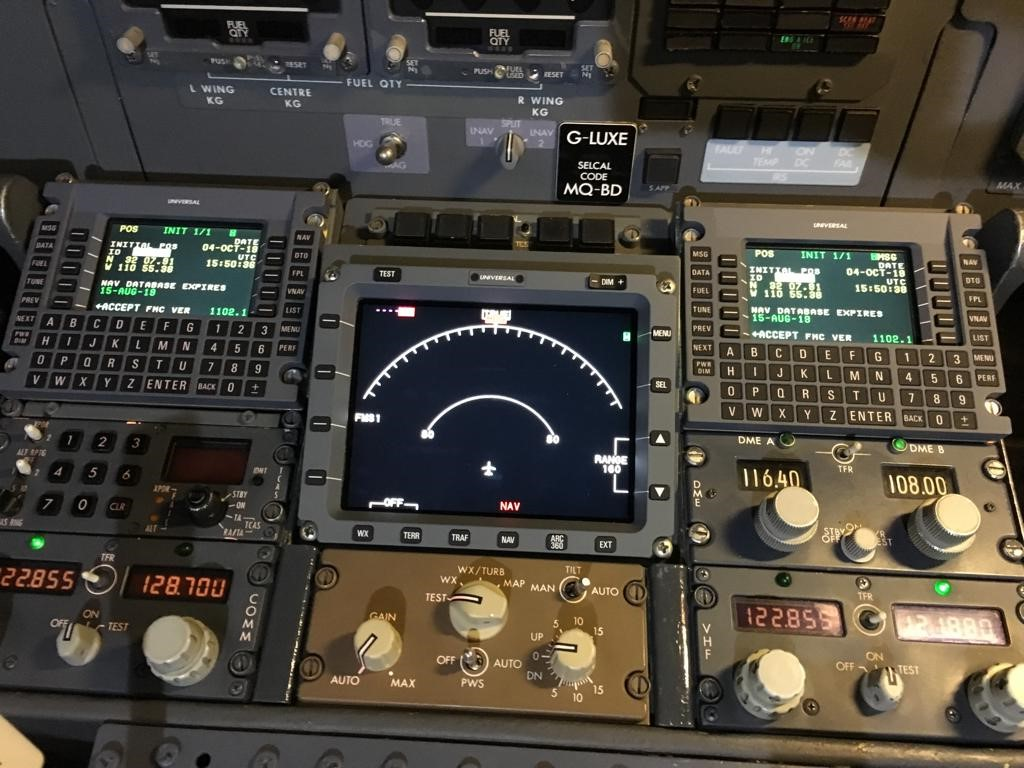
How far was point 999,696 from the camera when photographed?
1.59m

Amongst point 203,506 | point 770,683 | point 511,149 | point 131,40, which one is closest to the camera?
point 770,683

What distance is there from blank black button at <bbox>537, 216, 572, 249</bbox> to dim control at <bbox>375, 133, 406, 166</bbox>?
0.40 metres

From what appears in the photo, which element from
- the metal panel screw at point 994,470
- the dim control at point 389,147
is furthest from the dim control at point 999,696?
the dim control at point 389,147

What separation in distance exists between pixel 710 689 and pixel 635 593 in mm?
239

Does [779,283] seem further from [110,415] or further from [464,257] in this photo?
[110,415]

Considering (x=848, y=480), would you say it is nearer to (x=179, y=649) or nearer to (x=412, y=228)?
(x=412, y=228)

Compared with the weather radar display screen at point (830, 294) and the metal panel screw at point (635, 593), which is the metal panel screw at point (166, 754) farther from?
the weather radar display screen at point (830, 294)

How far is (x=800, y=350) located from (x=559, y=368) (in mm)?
562

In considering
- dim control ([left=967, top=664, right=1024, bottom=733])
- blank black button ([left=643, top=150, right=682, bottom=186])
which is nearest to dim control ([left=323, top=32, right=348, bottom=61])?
blank black button ([left=643, top=150, right=682, bottom=186])

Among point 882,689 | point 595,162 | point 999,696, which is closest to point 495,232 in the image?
point 595,162

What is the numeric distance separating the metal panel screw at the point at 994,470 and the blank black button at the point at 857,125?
80cm

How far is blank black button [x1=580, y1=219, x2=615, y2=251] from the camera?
2023 millimetres

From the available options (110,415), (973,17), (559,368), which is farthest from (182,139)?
(973,17)

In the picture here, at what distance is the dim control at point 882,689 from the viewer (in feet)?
5.25
